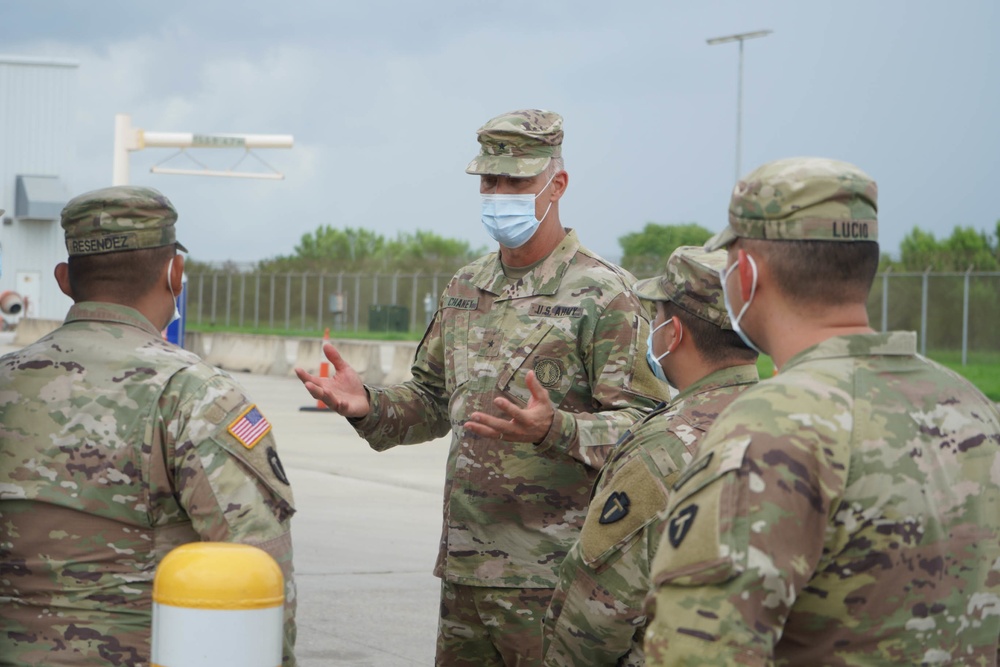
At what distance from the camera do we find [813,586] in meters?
2.15

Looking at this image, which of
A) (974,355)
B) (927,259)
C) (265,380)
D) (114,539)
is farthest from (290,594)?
(927,259)

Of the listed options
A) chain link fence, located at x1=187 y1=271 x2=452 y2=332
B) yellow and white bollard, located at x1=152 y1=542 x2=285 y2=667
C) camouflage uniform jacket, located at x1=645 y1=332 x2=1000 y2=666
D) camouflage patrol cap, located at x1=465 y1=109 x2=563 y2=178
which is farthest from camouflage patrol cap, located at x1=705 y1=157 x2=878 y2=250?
chain link fence, located at x1=187 y1=271 x2=452 y2=332

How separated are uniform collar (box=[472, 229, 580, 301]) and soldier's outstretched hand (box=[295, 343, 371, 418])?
0.53 metres

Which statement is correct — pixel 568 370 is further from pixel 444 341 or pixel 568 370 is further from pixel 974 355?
pixel 974 355

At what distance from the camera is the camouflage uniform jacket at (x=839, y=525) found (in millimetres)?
2029

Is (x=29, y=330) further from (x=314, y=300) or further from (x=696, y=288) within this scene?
(x=696, y=288)

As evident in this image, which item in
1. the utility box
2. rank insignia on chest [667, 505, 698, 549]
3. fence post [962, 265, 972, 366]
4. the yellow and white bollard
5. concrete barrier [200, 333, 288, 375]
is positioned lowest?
the utility box

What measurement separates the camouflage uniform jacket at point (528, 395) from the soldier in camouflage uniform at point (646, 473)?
72 cm

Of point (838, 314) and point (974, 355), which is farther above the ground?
point (838, 314)

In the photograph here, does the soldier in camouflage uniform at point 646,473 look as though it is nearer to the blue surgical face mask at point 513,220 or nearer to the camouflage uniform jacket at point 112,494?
the camouflage uniform jacket at point 112,494

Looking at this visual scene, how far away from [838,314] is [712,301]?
3.04 feet

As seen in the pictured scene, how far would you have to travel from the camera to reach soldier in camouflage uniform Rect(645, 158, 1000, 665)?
2.04 m

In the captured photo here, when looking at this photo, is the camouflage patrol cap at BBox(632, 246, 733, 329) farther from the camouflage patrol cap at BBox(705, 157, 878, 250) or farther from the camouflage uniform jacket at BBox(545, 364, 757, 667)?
the camouflage patrol cap at BBox(705, 157, 878, 250)

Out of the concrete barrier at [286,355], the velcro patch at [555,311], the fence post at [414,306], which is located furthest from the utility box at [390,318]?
the velcro patch at [555,311]
